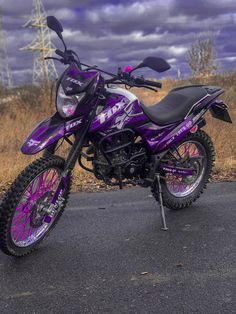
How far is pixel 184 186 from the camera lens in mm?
4969

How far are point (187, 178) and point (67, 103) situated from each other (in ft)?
5.94

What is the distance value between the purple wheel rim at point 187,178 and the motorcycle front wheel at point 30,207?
4.35ft

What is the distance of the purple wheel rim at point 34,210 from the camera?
11.7ft

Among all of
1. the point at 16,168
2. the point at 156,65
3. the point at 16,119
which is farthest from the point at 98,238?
the point at 16,119

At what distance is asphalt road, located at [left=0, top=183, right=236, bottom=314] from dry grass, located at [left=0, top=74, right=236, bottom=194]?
5.73ft

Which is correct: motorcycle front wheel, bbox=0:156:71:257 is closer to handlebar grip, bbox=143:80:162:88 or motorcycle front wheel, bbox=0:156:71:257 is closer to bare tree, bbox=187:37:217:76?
handlebar grip, bbox=143:80:162:88

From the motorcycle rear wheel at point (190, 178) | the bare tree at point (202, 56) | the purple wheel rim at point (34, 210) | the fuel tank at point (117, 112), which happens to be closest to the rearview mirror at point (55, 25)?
the fuel tank at point (117, 112)

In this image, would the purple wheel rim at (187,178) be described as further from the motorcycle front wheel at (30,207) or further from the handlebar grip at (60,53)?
the handlebar grip at (60,53)

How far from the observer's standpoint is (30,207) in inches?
144

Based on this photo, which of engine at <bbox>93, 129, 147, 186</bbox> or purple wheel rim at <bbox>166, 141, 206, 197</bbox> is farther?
purple wheel rim at <bbox>166, 141, 206, 197</bbox>

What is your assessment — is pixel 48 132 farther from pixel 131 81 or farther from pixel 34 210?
pixel 131 81

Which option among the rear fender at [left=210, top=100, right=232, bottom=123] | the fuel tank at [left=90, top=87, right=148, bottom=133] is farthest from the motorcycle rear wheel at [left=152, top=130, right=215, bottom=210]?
the fuel tank at [left=90, top=87, right=148, bottom=133]

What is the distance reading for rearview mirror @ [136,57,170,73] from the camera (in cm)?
352

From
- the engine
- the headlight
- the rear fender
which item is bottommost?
the engine
